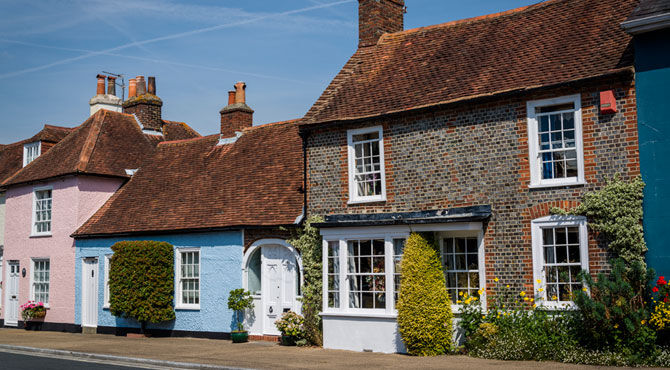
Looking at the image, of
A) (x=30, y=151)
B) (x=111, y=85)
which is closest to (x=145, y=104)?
(x=111, y=85)

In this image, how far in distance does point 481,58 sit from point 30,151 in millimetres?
19914

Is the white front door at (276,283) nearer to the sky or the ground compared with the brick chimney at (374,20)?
nearer to the ground

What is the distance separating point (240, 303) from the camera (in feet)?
63.3

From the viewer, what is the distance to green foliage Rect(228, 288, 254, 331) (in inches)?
760

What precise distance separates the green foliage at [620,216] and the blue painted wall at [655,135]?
6.0 inches

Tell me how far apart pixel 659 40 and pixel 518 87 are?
2.79 m

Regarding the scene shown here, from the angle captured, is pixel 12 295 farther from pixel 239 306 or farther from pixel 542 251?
pixel 542 251

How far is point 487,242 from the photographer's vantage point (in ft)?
50.4

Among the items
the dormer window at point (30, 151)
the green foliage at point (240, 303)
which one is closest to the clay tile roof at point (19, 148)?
the dormer window at point (30, 151)

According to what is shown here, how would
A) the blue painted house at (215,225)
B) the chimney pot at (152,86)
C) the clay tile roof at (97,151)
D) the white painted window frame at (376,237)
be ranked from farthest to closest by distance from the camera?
1. the chimney pot at (152,86)
2. the clay tile roof at (97,151)
3. the blue painted house at (215,225)
4. the white painted window frame at (376,237)

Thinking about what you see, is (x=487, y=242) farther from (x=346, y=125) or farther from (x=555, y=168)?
(x=346, y=125)

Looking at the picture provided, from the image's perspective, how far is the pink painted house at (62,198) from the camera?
2477 cm

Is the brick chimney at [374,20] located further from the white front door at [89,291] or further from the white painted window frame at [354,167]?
the white front door at [89,291]

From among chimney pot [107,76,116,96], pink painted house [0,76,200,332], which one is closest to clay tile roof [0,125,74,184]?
pink painted house [0,76,200,332]
